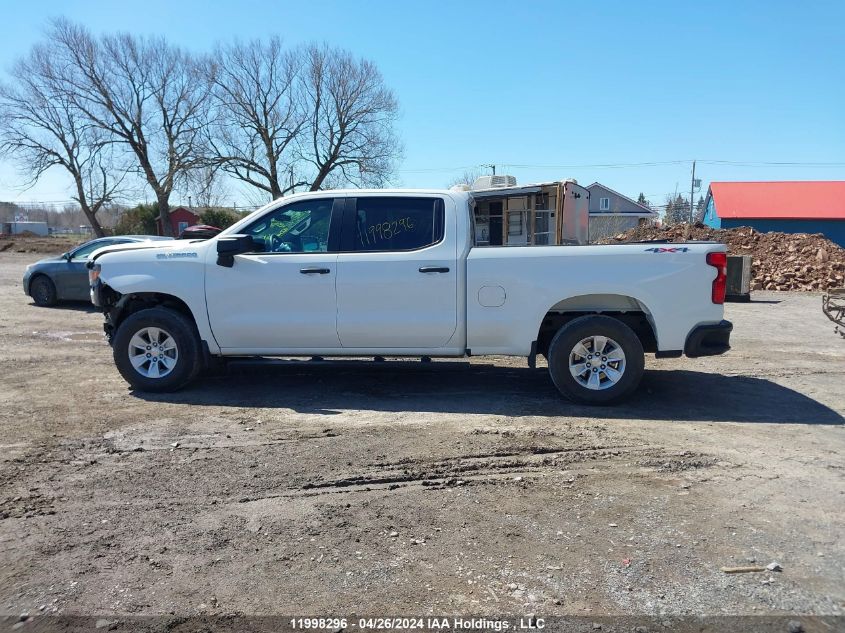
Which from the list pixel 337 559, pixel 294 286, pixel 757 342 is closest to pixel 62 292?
pixel 294 286

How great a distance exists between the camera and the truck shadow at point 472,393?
5941 millimetres

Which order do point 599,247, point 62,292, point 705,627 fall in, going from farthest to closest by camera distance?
point 62,292 < point 599,247 < point 705,627

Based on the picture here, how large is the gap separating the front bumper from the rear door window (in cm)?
265

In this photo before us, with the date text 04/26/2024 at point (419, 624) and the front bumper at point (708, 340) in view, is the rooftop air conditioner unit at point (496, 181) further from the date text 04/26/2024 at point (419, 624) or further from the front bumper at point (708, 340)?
A: the date text 04/26/2024 at point (419, 624)

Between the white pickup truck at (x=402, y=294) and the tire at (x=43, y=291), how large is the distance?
8.08 meters

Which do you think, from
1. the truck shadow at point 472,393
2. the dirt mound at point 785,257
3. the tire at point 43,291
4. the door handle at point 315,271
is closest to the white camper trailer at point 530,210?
the dirt mound at point 785,257

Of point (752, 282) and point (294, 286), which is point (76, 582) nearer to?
point (294, 286)

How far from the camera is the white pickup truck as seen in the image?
5883 mm

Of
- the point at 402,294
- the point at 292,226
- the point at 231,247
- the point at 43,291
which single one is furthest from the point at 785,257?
the point at 43,291

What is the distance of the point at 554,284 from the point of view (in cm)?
592

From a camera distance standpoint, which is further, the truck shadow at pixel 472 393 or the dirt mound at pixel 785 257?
the dirt mound at pixel 785 257

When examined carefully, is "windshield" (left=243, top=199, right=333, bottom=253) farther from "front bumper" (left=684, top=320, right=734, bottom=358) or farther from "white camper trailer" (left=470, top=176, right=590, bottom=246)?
"white camper trailer" (left=470, top=176, right=590, bottom=246)

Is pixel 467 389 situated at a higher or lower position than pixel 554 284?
lower

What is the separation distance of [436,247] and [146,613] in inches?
162
